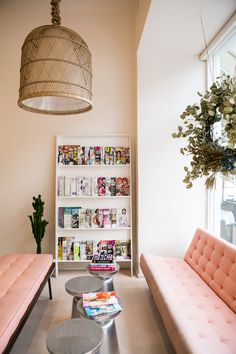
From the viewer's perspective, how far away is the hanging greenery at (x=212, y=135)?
148cm

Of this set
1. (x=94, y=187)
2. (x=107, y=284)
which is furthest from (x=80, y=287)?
(x=94, y=187)

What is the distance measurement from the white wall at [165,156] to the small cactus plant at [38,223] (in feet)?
4.12

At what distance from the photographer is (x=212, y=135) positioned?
1796 mm

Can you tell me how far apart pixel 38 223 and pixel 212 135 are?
8.05 feet

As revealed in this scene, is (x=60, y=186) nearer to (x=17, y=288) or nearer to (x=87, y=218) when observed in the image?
(x=87, y=218)

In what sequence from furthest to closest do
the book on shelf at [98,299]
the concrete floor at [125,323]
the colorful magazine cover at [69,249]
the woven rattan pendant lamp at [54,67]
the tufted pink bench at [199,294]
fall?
the colorful magazine cover at [69,249] < the concrete floor at [125,323] < the book on shelf at [98,299] < the tufted pink bench at [199,294] < the woven rattan pendant lamp at [54,67]

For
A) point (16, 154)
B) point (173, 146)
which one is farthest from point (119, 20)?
point (16, 154)

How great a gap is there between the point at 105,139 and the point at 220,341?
2.68 metres

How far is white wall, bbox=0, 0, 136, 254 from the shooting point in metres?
3.67

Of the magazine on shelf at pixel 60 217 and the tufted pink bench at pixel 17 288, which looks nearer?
the tufted pink bench at pixel 17 288

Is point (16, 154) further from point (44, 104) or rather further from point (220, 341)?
point (220, 341)

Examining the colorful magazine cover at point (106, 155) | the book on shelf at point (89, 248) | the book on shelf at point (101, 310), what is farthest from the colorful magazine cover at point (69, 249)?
the book on shelf at point (101, 310)

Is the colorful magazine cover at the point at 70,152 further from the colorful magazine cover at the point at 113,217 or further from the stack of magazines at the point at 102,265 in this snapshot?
the stack of magazines at the point at 102,265

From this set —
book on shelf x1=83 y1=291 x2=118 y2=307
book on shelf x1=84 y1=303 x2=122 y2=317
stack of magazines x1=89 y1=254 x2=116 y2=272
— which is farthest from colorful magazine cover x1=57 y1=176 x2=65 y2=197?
book on shelf x1=84 y1=303 x2=122 y2=317
